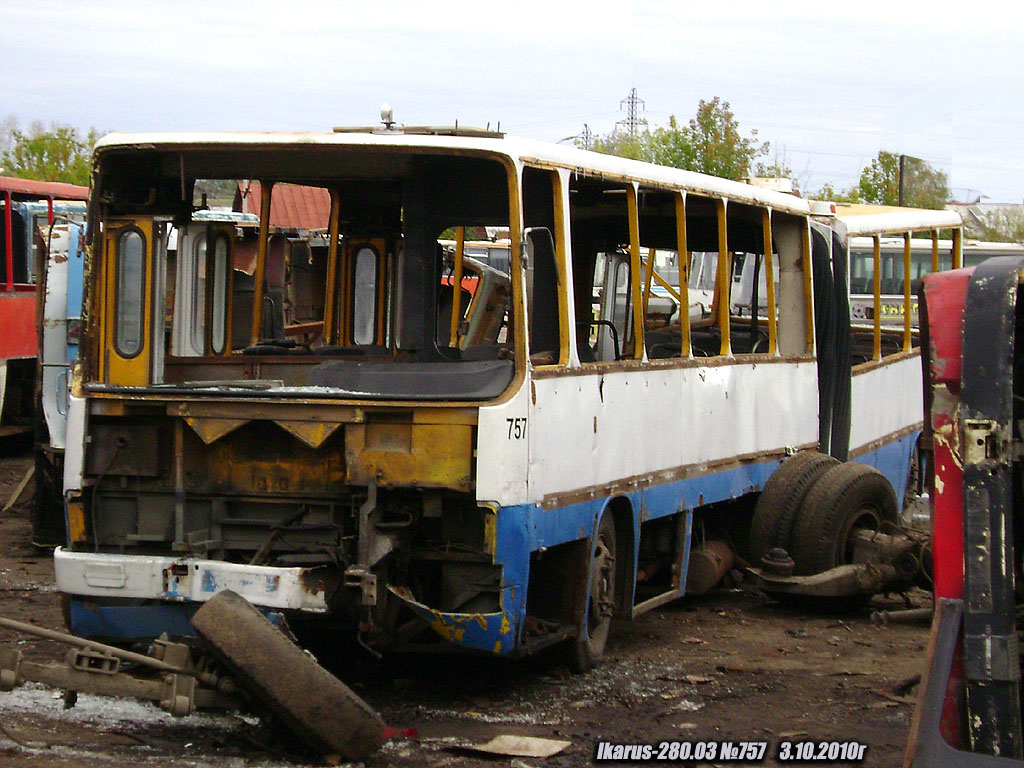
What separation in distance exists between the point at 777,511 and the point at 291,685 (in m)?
4.76

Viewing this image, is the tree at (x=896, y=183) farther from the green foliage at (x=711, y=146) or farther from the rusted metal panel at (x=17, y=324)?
the rusted metal panel at (x=17, y=324)

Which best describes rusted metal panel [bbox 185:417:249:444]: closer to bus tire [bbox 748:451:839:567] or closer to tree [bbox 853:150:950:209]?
bus tire [bbox 748:451:839:567]

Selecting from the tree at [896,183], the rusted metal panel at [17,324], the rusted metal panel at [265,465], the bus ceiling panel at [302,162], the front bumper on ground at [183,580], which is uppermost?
the tree at [896,183]

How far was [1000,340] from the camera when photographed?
4.30 meters

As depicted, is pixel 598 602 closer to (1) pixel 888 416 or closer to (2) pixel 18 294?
(1) pixel 888 416

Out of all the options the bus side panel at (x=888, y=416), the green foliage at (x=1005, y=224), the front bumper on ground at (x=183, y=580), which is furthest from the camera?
the green foliage at (x=1005, y=224)

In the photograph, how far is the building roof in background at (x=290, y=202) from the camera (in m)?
8.74

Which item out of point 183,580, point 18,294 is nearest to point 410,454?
point 183,580

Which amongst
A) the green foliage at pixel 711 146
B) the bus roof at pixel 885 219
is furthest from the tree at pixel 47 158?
the bus roof at pixel 885 219

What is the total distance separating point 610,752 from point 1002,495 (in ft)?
7.67

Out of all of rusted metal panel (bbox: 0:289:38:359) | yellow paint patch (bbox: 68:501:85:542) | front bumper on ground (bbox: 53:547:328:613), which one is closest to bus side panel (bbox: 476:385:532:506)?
front bumper on ground (bbox: 53:547:328:613)

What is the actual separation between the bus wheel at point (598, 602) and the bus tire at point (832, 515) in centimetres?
196

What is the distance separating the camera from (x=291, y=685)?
554 centimetres

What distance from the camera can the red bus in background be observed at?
1556cm
